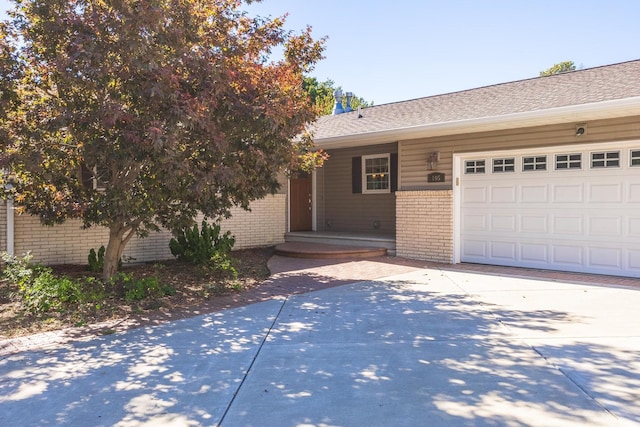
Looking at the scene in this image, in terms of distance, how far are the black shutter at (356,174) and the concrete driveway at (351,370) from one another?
21.6 ft

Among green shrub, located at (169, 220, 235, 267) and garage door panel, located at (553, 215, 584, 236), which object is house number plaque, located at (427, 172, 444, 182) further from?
green shrub, located at (169, 220, 235, 267)

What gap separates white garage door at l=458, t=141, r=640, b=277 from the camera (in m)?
7.41

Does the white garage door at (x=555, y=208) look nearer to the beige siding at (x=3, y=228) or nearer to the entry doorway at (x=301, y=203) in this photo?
the entry doorway at (x=301, y=203)

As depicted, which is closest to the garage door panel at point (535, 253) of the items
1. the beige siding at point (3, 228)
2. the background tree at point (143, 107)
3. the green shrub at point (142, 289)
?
the background tree at point (143, 107)

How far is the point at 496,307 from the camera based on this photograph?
5.64 meters

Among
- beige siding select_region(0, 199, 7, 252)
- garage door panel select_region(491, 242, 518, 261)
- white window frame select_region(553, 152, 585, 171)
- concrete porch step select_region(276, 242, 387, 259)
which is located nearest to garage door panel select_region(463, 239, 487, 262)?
garage door panel select_region(491, 242, 518, 261)

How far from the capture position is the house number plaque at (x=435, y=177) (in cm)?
936

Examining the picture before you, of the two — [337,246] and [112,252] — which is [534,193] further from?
[112,252]

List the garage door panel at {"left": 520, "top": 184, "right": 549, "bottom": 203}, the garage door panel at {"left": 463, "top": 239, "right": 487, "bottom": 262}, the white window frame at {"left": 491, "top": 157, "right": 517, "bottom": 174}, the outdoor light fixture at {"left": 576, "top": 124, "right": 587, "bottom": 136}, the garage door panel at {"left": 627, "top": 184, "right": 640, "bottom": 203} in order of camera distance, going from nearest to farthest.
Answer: the garage door panel at {"left": 627, "top": 184, "right": 640, "bottom": 203} < the outdoor light fixture at {"left": 576, "top": 124, "right": 587, "bottom": 136} < the garage door panel at {"left": 520, "top": 184, "right": 549, "bottom": 203} < the white window frame at {"left": 491, "top": 157, "right": 517, "bottom": 174} < the garage door panel at {"left": 463, "top": 239, "right": 487, "bottom": 262}

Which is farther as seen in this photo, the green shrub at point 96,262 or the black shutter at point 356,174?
the black shutter at point 356,174

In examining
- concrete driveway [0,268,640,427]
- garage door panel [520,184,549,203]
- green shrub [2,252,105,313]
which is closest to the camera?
concrete driveway [0,268,640,427]

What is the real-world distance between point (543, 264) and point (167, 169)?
6.81 metres

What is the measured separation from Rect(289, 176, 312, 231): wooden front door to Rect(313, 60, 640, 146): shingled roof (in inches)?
68.3

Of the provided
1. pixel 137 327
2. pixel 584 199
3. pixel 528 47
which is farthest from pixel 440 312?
pixel 528 47
